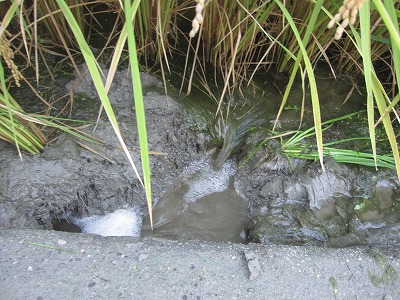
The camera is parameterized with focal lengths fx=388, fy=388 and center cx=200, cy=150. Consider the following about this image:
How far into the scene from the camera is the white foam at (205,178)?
1761 mm

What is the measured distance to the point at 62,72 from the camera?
1679 millimetres

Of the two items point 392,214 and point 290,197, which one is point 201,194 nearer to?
point 290,197

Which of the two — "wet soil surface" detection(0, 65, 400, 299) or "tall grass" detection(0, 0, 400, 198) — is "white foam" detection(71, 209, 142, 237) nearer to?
"wet soil surface" detection(0, 65, 400, 299)

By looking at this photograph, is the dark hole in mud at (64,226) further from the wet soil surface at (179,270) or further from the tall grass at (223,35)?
the tall grass at (223,35)

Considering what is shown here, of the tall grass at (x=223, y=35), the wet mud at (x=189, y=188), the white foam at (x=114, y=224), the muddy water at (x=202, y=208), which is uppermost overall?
the tall grass at (x=223, y=35)

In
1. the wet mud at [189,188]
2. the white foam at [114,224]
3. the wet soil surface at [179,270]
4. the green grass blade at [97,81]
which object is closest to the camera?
the green grass blade at [97,81]

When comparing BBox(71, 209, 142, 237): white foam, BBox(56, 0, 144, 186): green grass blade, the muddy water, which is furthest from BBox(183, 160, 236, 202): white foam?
BBox(56, 0, 144, 186): green grass blade

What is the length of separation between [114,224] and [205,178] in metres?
0.46

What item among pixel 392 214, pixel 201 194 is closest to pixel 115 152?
pixel 201 194

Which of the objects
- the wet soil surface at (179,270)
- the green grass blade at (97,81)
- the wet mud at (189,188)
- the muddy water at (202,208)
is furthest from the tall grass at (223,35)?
the wet soil surface at (179,270)

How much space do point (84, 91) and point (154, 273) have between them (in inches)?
33.9

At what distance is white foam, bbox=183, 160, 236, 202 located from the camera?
1.76m

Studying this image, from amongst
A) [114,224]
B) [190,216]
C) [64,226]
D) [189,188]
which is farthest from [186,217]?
[64,226]

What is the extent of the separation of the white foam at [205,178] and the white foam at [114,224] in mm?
259
